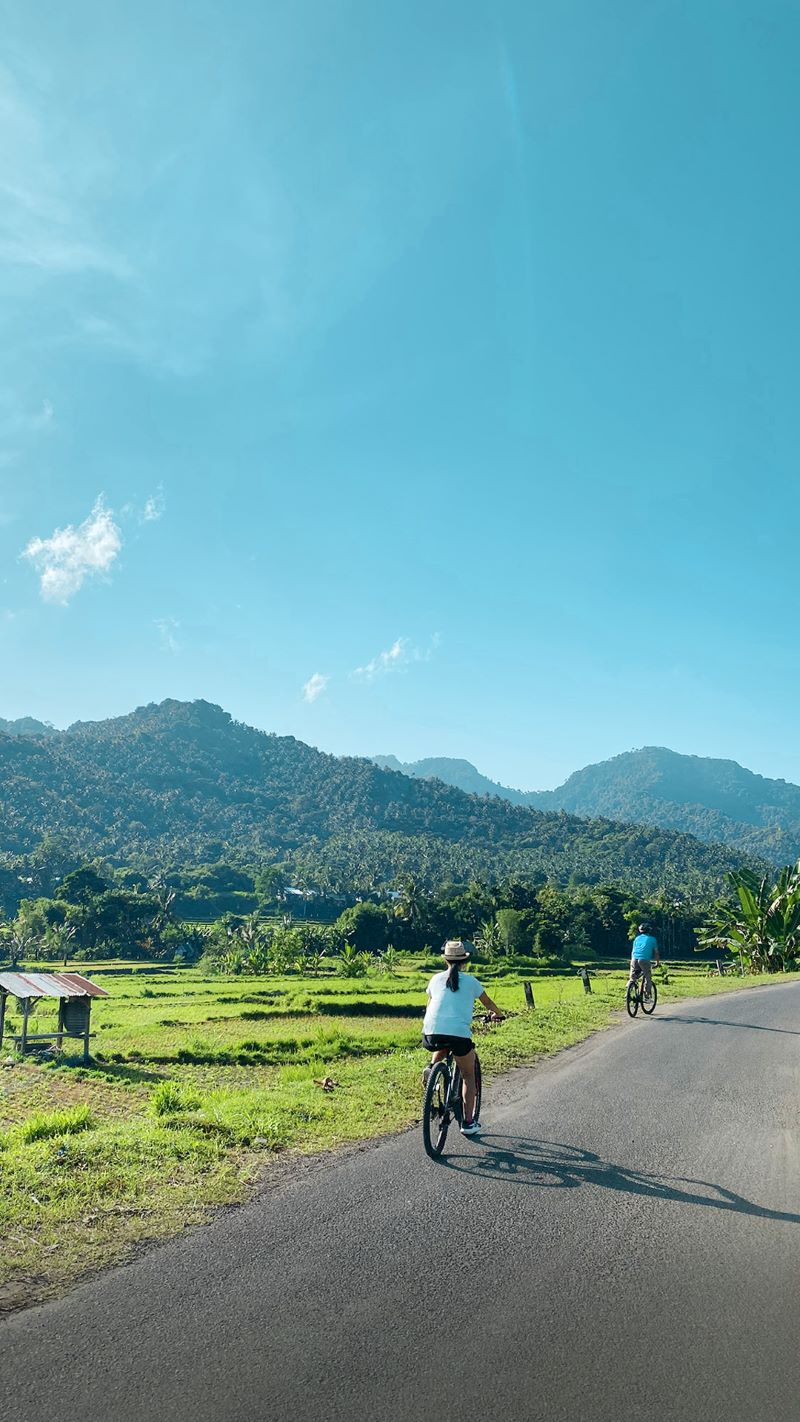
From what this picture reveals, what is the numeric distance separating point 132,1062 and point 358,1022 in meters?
15.5

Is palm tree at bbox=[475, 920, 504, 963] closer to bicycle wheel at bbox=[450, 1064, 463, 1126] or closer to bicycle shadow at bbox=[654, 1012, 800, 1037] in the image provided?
bicycle shadow at bbox=[654, 1012, 800, 1037]

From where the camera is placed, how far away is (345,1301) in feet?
17.1

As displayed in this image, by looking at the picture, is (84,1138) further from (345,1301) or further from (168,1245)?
(345,1301)

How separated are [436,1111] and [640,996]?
13033 mm

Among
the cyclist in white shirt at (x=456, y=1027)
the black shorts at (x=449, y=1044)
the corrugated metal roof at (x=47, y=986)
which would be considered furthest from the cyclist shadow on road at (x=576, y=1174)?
the corrugated metal roof at (x=47, y=986)

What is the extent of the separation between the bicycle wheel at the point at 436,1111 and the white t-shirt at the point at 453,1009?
15.1 inches

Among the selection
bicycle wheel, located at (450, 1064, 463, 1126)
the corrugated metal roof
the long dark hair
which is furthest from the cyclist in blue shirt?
the corrugated metal roof

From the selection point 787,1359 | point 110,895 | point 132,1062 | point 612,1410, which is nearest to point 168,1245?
point 612,1410

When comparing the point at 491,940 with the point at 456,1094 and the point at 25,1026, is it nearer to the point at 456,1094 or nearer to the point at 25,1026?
the point at 25,1026

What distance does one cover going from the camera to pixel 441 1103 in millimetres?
8477

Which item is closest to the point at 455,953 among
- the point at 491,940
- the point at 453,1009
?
the point at 453,1009

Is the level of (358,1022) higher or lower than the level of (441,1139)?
lower

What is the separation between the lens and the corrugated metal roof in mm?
21344

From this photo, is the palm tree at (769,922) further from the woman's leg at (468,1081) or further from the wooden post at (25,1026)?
the woman's leg at (468,1081)
